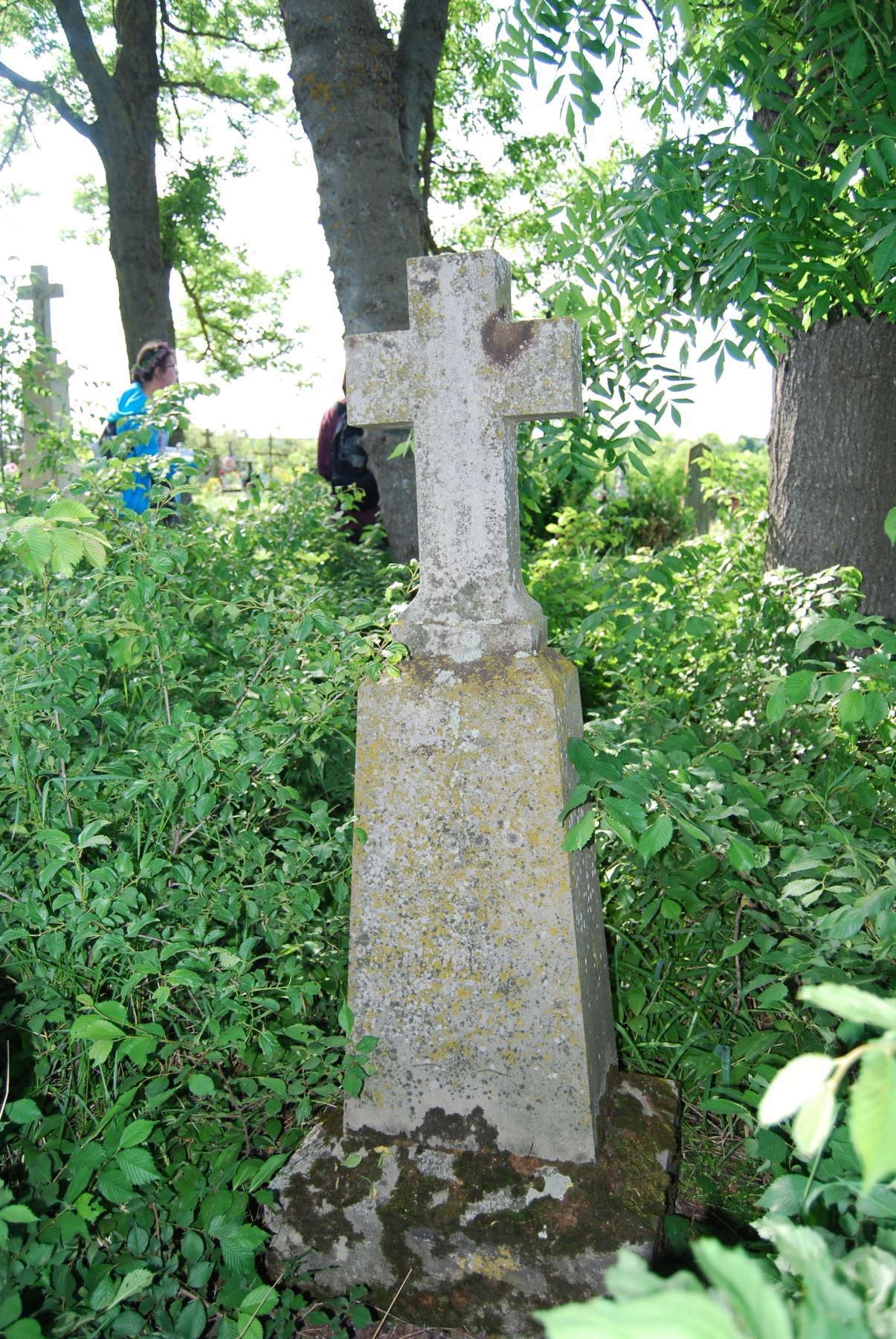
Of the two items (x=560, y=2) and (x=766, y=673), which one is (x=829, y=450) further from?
(x=560, y=2)

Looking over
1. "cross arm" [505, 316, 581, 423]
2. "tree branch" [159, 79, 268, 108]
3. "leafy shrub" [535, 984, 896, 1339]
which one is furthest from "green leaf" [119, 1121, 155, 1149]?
"tree branch" [159, 79, 268, 108]

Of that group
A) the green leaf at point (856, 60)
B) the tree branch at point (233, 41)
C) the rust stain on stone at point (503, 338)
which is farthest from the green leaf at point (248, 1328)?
the tree branch at point (233, 41)

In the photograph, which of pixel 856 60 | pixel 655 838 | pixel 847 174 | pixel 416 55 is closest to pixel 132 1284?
pixel 655 838

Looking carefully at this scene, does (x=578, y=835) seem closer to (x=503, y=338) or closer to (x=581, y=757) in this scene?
(x=581, y=757)

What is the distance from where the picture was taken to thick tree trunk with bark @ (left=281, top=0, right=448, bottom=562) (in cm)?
416

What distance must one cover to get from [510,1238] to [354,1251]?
34 centimetres

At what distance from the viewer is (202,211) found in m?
10.9

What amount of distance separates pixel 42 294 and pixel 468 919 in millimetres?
6748

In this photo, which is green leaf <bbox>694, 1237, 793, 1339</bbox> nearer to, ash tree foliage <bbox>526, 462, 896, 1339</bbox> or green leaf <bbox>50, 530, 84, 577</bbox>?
ash tree foliage <bbox>526, 462, 896, 1339</bbox>

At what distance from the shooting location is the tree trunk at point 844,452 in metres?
3.52

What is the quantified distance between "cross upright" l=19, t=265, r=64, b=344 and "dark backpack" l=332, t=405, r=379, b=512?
2779 mm

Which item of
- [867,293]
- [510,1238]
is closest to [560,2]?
[867,293]

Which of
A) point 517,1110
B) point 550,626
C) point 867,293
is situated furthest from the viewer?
point 550,626

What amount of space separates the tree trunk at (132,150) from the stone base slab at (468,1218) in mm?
7518
